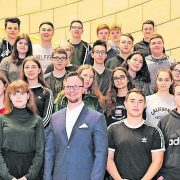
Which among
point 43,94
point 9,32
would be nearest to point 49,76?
point 43,94

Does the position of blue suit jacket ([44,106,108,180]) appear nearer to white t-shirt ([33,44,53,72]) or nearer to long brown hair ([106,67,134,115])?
long brown hair ([106,67,134,115])

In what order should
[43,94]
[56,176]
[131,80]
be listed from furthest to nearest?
1. [131,80]
2. [43,94]
3. [56,176]

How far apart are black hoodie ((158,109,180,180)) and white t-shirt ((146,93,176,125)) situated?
0.50 meters

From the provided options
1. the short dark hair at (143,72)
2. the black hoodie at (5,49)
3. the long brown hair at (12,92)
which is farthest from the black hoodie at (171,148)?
the black hoodie at (5,49)

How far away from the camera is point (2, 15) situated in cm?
1397

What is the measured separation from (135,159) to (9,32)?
11.2ft

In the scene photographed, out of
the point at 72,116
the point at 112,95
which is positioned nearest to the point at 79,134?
the point at 72,116

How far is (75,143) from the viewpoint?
4688 millimetres

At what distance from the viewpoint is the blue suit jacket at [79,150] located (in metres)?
4.62

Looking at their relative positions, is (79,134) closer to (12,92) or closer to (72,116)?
(72,116)

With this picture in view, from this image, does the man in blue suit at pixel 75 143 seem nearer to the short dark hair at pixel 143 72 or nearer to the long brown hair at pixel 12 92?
the long brown hair at pixel 12 92

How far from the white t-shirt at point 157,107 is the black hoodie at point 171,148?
0.50 m

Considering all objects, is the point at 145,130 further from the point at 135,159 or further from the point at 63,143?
the point at 63,143

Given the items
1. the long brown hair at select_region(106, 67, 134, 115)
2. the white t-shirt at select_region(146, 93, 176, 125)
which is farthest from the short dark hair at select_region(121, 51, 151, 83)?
the white t-shirt at select_region(146, 93, 176, 125)
